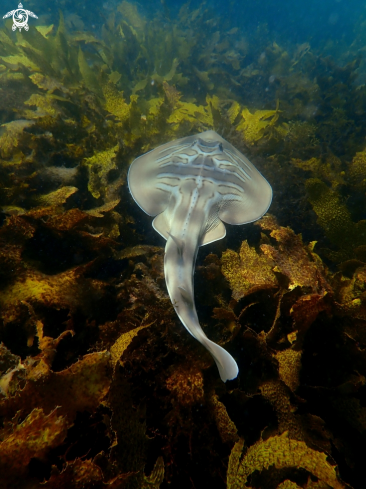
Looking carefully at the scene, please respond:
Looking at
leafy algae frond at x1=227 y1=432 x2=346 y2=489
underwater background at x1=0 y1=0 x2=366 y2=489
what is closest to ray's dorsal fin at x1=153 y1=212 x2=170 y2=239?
underwater background at x1=0 y1=0 x2=366 y2=489

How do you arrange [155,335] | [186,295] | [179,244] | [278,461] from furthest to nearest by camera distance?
1. [179,244]
2. [155,335]
3. [186,295]
4. [278,461]

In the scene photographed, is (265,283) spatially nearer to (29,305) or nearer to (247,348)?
(247,348)

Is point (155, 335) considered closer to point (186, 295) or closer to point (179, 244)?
point (186, 295)

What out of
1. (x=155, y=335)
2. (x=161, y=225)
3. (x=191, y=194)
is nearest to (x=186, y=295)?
(x=155, y=335)

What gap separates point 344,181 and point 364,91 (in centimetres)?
600

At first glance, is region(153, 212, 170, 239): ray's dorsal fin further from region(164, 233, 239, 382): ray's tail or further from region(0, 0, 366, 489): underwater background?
region(164, 233, 239, 382): ray's tail

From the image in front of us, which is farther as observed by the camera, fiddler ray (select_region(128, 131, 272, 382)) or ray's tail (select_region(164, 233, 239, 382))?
fiddler ray (select_region(128, 131, 272, 382))

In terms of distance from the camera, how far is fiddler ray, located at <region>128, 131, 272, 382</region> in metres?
2.22

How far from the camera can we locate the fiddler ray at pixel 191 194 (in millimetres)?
2225

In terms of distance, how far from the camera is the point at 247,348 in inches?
84.7

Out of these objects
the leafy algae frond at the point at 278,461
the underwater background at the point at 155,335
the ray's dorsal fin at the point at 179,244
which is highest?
the ray's dorsal fin at the point at 179,244

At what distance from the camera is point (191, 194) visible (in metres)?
2.76

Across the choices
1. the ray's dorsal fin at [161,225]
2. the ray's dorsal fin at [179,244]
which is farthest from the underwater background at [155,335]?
the ray's dorsal fin at [179,244]

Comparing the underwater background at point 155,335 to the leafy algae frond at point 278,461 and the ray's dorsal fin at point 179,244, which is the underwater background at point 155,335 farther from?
the ray's dorsal fin at point 179,244
